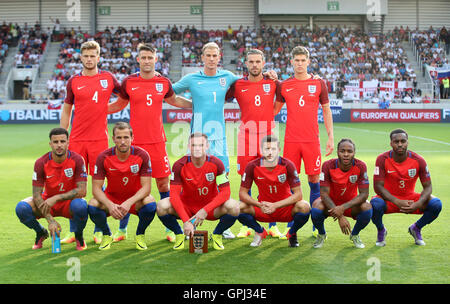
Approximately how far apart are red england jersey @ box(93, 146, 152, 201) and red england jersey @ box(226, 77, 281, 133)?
1360 millimetres

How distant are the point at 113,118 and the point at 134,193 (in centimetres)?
1980

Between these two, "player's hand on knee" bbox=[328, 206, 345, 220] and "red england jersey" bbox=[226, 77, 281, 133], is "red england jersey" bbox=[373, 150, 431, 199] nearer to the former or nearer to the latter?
"player's hand on knee" bbox=[328, 206, 345, 220]

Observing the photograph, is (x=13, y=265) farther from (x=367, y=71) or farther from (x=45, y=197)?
(x=367, y=71)

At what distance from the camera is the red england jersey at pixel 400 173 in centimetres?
544

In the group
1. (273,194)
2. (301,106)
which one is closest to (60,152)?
(273,194)

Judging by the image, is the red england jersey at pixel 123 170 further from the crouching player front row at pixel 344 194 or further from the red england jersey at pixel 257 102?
the crouching player front row at pixel 344 194

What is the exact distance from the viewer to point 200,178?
5.30 meters

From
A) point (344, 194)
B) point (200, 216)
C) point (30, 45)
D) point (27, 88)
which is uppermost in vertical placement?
point (30, 45)

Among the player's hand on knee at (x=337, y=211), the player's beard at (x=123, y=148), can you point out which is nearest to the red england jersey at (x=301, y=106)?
the player's hand on knee at (x=337, y=211)

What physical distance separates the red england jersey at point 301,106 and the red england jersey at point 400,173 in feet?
2.87

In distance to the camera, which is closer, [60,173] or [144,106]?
[60,173]

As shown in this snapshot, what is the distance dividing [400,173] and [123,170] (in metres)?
2.94

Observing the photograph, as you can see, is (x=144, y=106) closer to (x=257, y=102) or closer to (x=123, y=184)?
(x=123, y=184)

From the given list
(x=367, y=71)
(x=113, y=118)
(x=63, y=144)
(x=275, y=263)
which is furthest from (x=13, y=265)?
(x=367, y=71)
